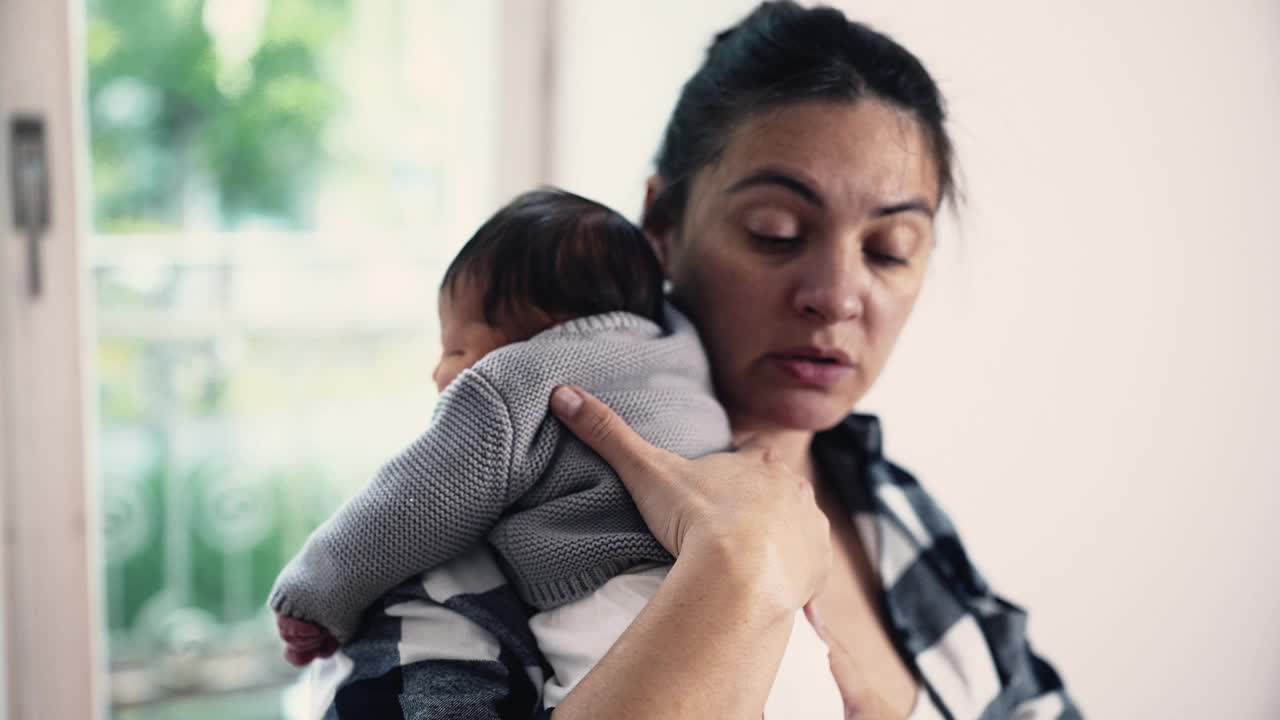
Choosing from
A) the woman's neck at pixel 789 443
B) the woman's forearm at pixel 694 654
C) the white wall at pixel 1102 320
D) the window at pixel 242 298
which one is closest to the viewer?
the woman's forearm at pixel 694 654

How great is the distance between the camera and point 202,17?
245cm

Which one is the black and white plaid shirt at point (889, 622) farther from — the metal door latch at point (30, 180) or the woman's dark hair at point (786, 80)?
the metal door latch at point (30, 180)

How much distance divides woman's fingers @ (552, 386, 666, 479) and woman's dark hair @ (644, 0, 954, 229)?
0.42 m

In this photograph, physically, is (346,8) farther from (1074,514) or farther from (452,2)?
(1074,514)

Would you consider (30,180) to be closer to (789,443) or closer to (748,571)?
(789,443)

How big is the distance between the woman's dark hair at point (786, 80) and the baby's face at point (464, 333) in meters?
0.35

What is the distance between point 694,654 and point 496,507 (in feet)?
0.71

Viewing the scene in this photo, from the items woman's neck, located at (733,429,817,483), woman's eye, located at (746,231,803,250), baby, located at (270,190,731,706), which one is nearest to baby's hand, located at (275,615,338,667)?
baby, located at (270,190,731,706)

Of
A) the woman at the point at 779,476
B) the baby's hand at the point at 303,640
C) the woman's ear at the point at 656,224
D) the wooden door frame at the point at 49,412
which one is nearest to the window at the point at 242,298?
the wooden door frame at the point at 49,412

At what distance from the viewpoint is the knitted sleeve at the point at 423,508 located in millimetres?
824

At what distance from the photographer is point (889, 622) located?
1.29 meters

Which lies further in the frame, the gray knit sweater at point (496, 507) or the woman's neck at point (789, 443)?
the woman's neck at point (789, 443)

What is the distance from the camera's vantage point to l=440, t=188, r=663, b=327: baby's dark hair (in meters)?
0.95

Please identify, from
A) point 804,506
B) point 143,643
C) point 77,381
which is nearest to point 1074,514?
point 804,506
